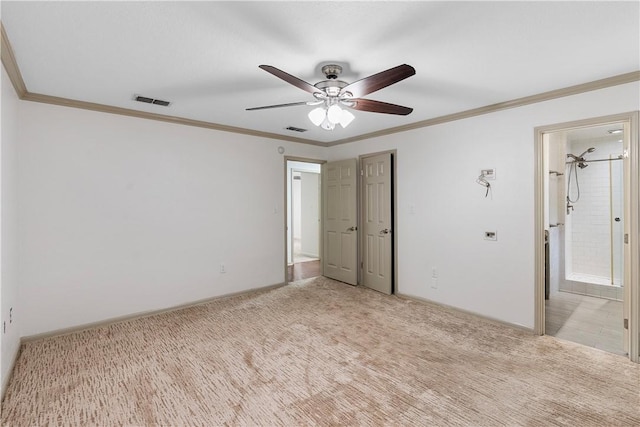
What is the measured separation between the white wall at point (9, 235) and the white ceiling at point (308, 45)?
1.22ft

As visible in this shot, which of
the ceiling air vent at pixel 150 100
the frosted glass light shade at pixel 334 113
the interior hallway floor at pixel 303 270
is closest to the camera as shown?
the frosted glass light shade at pixel 334 113

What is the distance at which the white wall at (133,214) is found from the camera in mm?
3064

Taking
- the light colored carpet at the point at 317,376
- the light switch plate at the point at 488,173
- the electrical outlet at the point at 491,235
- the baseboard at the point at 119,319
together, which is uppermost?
the light switch plate at the point at 488,173

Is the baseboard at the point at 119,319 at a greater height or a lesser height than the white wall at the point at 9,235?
lesser

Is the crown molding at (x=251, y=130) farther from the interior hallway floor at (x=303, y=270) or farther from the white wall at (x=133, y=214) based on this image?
the interior hallway floor at (x=303, y=270)

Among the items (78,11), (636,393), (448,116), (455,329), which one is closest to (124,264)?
(78,11)

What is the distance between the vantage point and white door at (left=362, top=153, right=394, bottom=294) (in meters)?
4.55

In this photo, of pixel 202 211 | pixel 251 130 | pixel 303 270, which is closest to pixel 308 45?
pixel 251 130

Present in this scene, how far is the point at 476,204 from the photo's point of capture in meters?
3.61

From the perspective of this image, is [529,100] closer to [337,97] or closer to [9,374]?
[337,97]

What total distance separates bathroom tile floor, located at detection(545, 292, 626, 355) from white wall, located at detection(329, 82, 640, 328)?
45cm

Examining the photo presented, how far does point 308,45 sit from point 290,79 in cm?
28

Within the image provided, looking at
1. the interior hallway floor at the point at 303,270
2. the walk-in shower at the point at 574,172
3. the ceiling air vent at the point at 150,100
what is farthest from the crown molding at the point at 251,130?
the walk-in shower at the point at 574,172

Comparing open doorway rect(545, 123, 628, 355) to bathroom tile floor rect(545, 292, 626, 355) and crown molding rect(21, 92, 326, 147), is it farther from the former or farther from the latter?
crown molding rect(21, 92, 326, 147)
